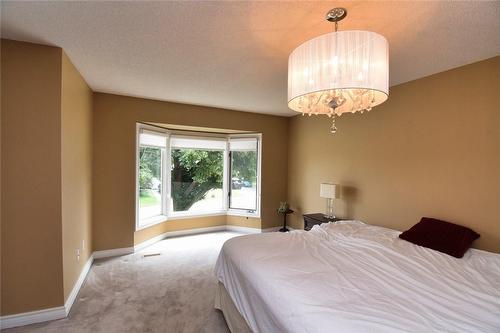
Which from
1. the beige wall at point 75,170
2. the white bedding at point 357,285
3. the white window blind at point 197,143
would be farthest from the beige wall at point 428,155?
the beige wall at point 75,170

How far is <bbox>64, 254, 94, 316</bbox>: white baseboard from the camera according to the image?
7.23 feet

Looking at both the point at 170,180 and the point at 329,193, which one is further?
the point at 170,180

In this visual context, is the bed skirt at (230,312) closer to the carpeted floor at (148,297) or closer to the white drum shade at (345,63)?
the carpeted floor at (148,297)

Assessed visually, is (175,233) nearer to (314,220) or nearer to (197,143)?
(197,143)

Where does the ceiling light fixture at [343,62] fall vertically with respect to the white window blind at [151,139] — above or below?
above

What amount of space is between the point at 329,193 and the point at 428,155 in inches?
50.4

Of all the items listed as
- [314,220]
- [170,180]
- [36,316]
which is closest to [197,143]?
[170,180]

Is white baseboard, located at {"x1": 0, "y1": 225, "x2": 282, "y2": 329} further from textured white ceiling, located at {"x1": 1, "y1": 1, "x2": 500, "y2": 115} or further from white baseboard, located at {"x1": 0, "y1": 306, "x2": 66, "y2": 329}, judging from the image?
textured white ceiling, located at {"x1": 1, "y1": 1, "x2": 500, "y2": 115}

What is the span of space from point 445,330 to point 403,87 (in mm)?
2700

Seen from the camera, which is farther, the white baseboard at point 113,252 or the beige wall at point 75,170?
the white baseboard at point 113,252

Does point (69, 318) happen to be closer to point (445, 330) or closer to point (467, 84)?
point (445, 330)

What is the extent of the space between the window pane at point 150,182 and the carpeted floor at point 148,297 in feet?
2.56

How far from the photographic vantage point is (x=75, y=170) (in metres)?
2.50

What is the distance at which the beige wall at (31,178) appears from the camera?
193 centimetres
